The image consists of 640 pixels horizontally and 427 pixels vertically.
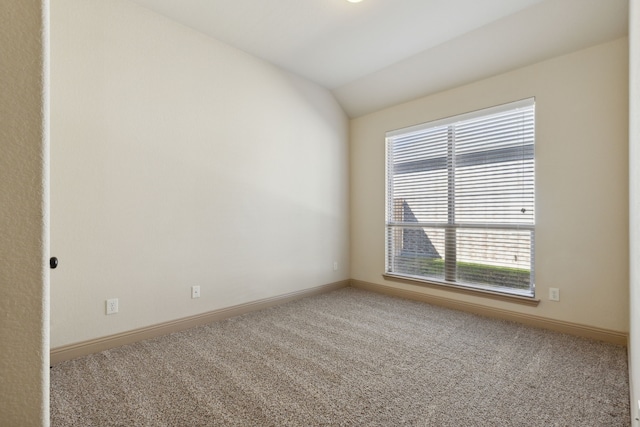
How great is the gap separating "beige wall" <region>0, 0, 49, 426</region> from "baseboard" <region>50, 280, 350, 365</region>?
2.01 meters

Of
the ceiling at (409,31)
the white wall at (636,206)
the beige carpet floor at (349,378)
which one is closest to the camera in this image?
the white wall at (636,206)

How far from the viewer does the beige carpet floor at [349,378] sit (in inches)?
61.8

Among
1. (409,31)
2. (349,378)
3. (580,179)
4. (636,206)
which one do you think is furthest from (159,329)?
(580,179)

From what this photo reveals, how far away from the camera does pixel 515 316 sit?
9.52ft

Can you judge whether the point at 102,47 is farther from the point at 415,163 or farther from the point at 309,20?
the point at 415,163

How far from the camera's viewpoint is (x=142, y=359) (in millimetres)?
2141

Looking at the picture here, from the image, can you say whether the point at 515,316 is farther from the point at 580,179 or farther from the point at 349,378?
the point at 349,378

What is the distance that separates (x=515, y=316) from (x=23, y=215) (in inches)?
137

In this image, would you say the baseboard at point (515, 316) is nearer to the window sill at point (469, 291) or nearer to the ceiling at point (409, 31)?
the window sill at point (469, 291)

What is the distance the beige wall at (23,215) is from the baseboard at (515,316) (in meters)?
3.37

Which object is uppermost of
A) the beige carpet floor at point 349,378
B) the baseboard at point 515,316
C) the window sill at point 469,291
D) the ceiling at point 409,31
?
the ceiling at point 409,31

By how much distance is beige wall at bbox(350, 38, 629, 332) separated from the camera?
94.6 inches

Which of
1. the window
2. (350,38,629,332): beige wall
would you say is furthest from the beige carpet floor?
the window

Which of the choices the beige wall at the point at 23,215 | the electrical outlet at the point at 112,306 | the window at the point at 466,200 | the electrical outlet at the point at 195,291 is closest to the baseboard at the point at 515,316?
the window at the point at 466,200
